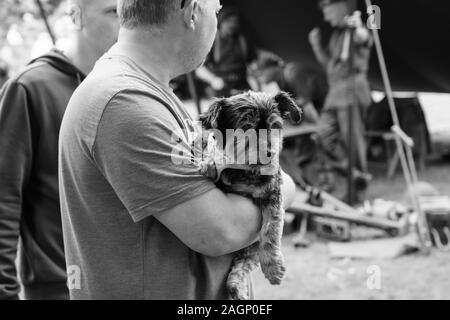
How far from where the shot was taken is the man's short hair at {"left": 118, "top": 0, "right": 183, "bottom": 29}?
67.6 inches

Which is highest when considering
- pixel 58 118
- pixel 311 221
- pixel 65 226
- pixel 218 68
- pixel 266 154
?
pixel 218 68

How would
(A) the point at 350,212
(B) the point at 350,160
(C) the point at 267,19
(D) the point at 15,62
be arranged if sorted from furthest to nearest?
(D) the point at 15,62
(C) the point at 267,19
(B) the point at 350,160
(A) the point at 350,212

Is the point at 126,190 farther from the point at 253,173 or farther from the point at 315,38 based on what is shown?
the point at 315,38

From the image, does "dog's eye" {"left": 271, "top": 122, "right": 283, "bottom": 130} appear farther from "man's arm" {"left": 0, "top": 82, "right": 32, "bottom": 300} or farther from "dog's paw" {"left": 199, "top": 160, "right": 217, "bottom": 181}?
"man's arm" {"left": 0, "top": 82, "right": 32, "bottom": 300}

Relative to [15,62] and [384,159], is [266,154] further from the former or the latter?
[15,62]

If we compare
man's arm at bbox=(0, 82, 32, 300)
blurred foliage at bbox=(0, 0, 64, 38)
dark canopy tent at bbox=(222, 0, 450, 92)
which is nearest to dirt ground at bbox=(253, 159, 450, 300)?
man's arm at bbox=(0, 82, 32, 300)

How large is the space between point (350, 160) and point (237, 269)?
21.7 ft

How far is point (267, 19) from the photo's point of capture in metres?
10.9

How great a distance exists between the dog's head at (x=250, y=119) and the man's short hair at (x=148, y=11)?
1.07ft

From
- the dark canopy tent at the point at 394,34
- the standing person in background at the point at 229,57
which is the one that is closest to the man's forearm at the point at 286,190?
the dark canopy tent at the point at 394,34

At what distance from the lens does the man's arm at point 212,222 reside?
1.61 metres

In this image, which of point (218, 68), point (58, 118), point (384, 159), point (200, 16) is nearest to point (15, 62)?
point (218, 68)

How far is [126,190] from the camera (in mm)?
1604

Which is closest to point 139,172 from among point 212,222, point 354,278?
point 212,222
